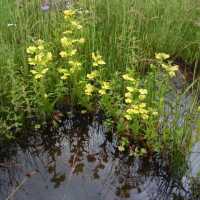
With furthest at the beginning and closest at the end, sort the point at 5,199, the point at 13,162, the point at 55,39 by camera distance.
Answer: the point at 55,39 → the point at 13,162 → the point at 5,199

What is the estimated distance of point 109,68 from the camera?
10.4 ft

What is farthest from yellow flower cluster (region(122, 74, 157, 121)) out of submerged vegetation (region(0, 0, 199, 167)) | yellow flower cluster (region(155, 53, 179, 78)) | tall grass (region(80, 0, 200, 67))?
tall grass (region(80, 0, 200, 67))

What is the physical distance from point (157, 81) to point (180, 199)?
78 centimetres

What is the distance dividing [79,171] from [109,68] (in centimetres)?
96

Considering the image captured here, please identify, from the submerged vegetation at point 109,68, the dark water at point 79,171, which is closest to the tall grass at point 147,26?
the submerged vegetation at point 109,68

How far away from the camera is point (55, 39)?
3180mm

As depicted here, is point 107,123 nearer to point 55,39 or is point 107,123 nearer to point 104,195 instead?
point 104,195

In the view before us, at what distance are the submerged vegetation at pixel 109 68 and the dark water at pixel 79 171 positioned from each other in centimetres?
12

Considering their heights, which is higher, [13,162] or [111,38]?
[111,38]

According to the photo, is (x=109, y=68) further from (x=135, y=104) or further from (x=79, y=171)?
(x=79, y=171)

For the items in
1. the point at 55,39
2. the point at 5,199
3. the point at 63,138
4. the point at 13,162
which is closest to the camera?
the point at 5,199

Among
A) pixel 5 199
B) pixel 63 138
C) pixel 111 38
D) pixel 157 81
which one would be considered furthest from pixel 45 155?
pixel 111 38

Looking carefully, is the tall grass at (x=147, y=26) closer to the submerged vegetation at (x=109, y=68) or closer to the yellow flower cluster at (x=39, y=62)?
the submerged vegetation at (x=109, y=68)

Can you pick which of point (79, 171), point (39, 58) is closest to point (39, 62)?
point (39, 58)
